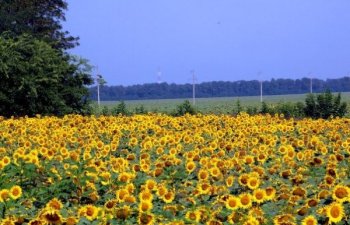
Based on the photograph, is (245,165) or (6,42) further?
(6,42)

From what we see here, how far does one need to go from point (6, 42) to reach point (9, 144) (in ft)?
44.9

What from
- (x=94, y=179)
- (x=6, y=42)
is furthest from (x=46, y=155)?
(x=6, y=42)

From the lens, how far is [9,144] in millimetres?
9477

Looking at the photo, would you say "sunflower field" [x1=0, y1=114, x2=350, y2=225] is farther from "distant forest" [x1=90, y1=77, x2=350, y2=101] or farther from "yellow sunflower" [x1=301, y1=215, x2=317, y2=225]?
"distant forest" [x1=90, y1=77, x2=350, y2=101]

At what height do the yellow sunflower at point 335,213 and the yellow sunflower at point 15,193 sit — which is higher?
the yellow sunflower at point 15,193

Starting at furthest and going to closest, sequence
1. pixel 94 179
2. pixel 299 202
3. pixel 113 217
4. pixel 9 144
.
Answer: pixel 9 144 < pixel 94 179 < pixel 299 202 < pixel 113 217

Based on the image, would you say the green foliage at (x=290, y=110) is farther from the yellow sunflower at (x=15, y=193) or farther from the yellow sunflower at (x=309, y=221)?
the yellow sunflower at (x=309, y=221)

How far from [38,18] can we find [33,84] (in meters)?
24.8

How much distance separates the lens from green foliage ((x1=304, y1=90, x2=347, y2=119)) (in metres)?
21.2

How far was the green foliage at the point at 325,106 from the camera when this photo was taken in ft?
69.4

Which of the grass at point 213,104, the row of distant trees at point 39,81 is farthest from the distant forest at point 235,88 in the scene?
the row of distant trees at point 39,81

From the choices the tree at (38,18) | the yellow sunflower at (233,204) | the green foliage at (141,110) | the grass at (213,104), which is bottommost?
the grass at (213,104)

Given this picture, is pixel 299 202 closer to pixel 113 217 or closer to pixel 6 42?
pixel 113 217

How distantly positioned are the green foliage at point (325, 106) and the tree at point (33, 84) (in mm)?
7525
